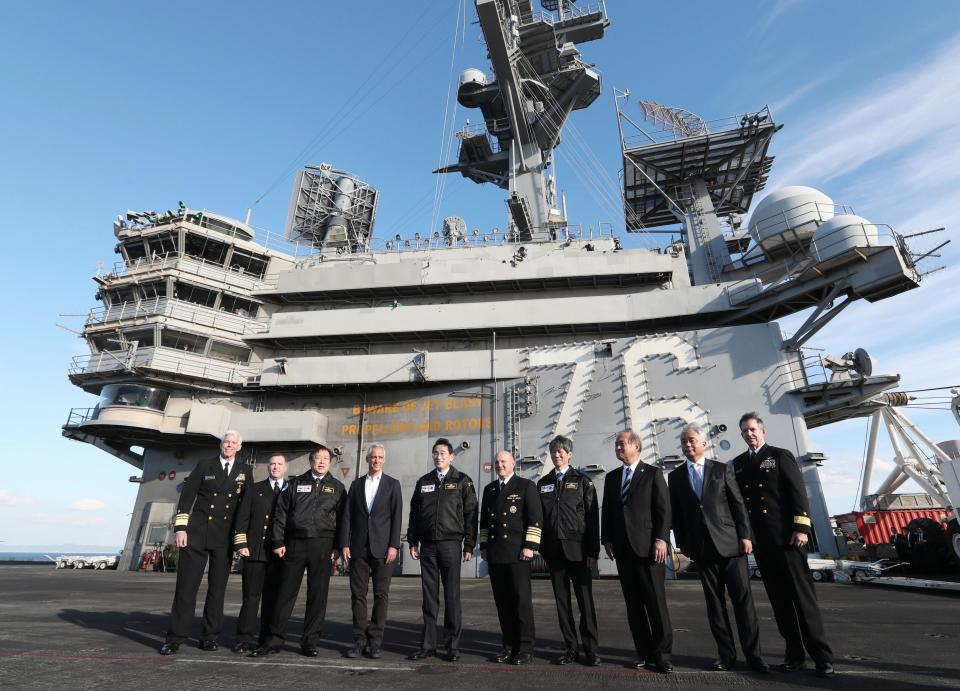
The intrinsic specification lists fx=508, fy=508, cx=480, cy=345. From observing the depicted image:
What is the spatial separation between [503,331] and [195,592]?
1377cm

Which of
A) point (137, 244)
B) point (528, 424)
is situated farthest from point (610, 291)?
point (137, 244)

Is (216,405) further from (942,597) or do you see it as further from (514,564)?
(942,597)

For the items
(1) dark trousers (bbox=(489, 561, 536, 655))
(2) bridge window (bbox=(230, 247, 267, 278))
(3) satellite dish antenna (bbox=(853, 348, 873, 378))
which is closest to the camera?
(1) dark trousers (bbox=(489, 561, 536, 655))

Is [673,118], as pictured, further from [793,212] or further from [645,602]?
[645,602]

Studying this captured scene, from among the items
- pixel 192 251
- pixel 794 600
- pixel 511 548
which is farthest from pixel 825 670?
pixel 192 251

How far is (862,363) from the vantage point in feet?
47.7

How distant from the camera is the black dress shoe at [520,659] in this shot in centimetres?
416

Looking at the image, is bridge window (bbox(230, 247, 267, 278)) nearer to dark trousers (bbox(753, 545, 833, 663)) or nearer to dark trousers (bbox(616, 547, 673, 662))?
dark trousers (bbox(616, 547, 673, 662))

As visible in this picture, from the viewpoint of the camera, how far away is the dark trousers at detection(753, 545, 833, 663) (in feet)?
12.2

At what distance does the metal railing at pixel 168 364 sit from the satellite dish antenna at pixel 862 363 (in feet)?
64.1

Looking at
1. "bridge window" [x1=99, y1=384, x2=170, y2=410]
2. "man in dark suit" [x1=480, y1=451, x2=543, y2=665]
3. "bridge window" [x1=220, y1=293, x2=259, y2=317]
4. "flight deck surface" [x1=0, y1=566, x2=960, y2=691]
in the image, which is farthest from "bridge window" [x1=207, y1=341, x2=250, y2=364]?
"man in dark suit" [x1=480, y1=451, x2=543, y2=665]

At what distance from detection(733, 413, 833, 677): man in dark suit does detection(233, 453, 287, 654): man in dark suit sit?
4416 millimetres

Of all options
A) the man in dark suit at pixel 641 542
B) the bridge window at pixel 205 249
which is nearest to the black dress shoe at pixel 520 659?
the man in dark suit at pixel 641 542

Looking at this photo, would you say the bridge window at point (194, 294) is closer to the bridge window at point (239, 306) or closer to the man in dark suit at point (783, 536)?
the bridge window at point (239, 306)
